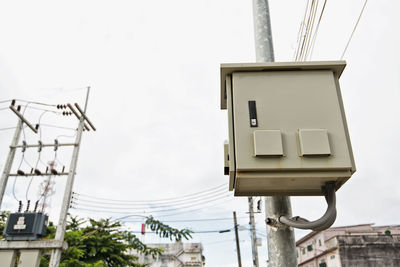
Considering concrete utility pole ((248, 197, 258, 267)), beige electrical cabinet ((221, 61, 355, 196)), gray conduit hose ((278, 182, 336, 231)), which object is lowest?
gray conduit hose ((278, 182, 336, 231))

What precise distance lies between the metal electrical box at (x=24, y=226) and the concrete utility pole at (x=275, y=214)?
20.6 ft

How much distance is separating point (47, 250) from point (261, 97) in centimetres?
694

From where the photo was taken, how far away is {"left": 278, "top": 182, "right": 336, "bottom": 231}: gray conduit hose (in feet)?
6.47

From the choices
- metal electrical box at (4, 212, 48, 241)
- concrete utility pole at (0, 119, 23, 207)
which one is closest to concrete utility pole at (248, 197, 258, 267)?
metal electrical box at (4, 212, 48, 241)

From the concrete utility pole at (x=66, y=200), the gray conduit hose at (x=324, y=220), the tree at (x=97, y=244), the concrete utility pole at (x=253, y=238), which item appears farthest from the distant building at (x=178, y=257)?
the gray conduit hose at (x=324, y=220)

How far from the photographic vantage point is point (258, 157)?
1.95m

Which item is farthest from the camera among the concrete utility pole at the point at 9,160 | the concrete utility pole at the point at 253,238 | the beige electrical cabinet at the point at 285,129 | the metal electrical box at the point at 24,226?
the concrete utility pole at the point at 253,238

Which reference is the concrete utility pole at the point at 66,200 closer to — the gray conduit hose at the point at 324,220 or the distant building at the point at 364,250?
the gray conduit hose at the point at 324,220

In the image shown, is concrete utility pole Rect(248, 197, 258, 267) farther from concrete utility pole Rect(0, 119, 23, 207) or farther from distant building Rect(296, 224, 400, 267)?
concrete utility pole Rect(0, 119, 23, 207)

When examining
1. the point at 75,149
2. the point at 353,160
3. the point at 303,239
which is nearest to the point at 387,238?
the point at 303,239

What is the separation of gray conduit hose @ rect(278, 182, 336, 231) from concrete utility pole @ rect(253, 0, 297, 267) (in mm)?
147

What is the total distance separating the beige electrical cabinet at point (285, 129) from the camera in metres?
1.93

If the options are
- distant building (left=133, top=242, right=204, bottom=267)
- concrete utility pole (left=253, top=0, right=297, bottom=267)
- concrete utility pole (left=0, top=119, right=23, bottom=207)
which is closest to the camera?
concrete utility pole (left=253, top=0, right=297, bottom=267)

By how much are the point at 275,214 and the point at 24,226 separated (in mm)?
6581
